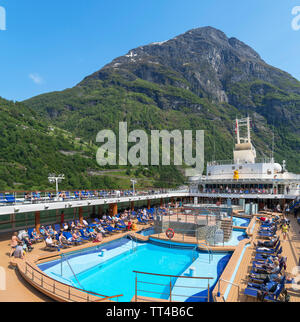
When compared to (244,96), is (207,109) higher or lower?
lower

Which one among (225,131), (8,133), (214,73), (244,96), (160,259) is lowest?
(160,259)

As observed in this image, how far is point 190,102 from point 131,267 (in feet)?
470

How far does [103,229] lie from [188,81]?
176 meters

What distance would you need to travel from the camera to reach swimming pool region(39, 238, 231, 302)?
840 cm

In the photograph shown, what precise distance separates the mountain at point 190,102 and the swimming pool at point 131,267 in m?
88.3

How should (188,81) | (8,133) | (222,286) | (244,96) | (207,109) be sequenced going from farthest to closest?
(188,81) → (244,96) → (207,109) → (8,133) → (222,286)

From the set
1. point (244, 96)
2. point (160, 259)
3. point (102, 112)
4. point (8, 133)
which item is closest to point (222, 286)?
point (160, 259)

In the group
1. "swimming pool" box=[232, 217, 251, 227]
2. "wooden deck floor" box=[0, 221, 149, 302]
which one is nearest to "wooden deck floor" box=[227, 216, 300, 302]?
"swimming pool" box=[232, 217, 251, 227]

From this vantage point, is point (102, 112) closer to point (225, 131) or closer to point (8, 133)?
point (8, 133)

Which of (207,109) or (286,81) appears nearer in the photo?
(207,109)

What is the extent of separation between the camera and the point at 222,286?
6.95 m

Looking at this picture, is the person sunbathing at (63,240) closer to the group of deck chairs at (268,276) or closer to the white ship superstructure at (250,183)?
the group of deck chairs at (268,276)

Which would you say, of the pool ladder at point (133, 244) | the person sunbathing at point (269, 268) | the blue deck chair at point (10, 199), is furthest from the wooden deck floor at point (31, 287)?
the blue deck chair at point (10, 199)

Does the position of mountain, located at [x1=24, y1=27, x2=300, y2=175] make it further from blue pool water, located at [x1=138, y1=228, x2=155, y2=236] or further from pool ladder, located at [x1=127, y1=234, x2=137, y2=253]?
pool ladder, located at [x1=127, y1=234, x2=137, y2=253]
